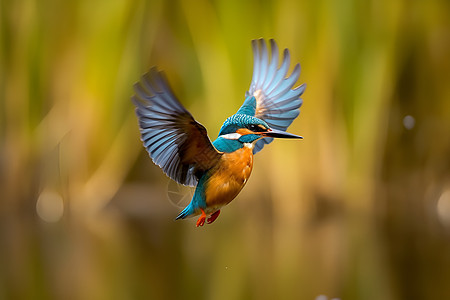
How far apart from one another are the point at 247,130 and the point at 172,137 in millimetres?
63

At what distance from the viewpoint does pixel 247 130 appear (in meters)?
0.68

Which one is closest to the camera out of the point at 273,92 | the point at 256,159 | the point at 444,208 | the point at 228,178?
the point at 228,178

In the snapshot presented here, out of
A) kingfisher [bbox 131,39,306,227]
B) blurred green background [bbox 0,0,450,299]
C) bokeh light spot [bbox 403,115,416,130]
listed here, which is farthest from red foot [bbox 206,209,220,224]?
bokeh light spot [bbox 403,115,416,130]

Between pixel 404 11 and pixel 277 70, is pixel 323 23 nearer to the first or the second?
pixel 404 11

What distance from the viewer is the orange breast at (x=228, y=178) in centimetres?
67

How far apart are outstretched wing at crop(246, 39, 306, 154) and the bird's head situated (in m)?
0.06

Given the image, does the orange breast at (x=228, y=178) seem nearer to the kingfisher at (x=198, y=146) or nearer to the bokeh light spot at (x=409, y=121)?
the kingfisher at (x=198, y=146)

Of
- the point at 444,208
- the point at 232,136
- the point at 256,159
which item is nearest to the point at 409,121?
the point at 444,208

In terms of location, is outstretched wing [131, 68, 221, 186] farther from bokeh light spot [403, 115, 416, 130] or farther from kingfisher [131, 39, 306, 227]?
bokeh light spot [403, 115, 416, 130]

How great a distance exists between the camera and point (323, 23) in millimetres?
2264

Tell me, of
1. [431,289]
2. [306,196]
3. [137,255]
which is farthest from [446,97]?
[137,255]

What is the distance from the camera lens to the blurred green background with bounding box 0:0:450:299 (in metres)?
2.20

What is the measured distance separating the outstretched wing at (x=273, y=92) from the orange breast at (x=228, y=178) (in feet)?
0.22

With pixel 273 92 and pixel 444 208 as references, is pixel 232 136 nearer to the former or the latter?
pixel 273 92
